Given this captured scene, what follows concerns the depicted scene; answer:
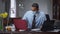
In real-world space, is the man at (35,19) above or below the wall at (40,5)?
below

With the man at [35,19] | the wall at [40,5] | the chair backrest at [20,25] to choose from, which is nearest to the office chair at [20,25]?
the chair backrest at [20,25]

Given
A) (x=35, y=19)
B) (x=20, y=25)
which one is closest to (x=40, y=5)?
(x=35, y=19)

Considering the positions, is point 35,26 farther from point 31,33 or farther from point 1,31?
point 1,31

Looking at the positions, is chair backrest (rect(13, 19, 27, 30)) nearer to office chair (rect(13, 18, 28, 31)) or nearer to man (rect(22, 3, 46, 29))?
office chair (rect(13, 18, 28, 31))

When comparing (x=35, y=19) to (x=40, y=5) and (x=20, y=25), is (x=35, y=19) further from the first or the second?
(x=40, y=5)

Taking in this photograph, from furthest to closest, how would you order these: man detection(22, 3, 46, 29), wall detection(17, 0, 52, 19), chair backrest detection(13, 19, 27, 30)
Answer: wall detection(17, 0, 52, 19)
man detection(22, 3, 46, 29)
chair backrest detection(13, 19, 27, 30)

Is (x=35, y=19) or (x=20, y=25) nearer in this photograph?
(x=20, y=25)

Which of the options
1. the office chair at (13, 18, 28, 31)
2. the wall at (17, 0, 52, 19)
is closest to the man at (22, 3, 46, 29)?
the office chair at (13, 18, 28, 31)

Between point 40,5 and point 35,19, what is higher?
point 40,5

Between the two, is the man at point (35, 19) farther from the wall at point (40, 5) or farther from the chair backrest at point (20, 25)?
the wall at point (40, 5)

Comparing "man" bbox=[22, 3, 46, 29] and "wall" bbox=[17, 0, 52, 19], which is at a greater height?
"wall" bbox=[17, 0, 52, 19]

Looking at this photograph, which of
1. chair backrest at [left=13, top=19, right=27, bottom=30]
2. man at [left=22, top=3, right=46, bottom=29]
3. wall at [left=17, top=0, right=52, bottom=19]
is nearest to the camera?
chair backrest at [left=13, top=19, right=27, bottom=30]

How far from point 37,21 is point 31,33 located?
1.82 ft

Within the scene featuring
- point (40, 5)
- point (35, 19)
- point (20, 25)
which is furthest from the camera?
point (40, 5)
